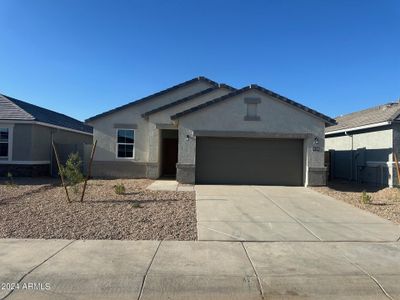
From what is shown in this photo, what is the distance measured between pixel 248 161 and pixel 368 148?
693 centimetres

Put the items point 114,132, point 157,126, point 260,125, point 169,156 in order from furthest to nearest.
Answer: point 169,156 < point 114,132 < point 157,126 < point 260,125

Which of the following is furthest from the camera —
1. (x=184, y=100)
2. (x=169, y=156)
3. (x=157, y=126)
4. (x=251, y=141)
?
(x=169, y=156)

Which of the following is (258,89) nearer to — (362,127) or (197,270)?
(362,127)

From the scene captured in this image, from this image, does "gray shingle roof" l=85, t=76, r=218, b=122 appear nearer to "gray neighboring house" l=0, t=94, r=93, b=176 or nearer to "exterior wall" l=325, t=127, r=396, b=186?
"gray neighboring house" l=0, t=94, r=93, b=176

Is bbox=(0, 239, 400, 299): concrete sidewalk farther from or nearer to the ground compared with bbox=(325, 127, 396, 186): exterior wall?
nearer to the ground

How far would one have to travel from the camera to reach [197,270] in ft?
18.2

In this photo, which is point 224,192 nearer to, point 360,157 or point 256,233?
point 256,233

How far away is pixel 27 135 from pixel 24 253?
1416 centimetres

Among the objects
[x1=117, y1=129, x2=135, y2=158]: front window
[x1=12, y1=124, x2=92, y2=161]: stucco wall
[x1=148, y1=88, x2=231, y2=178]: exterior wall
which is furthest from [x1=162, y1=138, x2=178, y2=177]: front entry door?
[x1=12, y1=124, x2=92, y2=161]: stucco wall

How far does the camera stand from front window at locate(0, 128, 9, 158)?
18750 mm

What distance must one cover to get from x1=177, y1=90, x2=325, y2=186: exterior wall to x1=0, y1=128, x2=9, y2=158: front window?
9.61 meters

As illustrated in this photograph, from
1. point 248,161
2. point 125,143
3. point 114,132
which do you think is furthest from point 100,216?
point 114,132

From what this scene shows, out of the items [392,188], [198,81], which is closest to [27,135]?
[198,81]

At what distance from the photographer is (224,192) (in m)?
13.9
